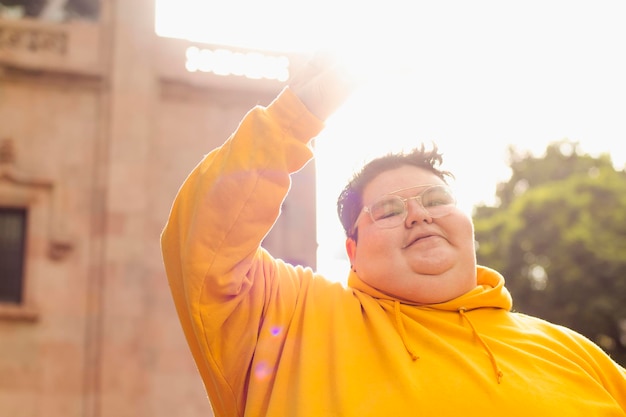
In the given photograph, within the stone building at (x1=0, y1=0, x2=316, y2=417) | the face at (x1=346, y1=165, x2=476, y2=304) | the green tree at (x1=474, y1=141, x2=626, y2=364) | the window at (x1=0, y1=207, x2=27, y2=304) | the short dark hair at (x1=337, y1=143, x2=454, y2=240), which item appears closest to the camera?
the face at (x1=346, y1=165, x2=476, y2=304)

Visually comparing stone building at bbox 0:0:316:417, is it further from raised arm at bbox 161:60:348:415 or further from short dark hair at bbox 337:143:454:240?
raised arm at bbox 161:60:348:415

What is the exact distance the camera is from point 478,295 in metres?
2.78

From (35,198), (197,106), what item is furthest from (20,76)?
(197,106)

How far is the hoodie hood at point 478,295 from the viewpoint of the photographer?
276 centimetres

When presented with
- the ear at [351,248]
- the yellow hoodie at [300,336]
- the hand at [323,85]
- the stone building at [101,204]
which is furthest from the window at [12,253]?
the hand at [323,85]

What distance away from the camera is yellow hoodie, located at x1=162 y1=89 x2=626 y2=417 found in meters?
2.42

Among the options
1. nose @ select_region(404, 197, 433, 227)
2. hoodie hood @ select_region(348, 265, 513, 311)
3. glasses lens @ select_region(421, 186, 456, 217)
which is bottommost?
hoodie hood @ select_region(348, 265, 513, 311)

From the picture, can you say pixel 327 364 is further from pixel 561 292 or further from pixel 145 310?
pixel 561 292

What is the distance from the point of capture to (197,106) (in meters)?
11.7

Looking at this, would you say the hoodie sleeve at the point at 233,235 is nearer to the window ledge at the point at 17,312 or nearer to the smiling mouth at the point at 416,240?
the smiling mouth at the point at 416,240

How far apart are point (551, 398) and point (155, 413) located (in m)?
8.51

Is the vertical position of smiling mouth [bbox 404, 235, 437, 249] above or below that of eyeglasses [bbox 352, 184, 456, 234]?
below

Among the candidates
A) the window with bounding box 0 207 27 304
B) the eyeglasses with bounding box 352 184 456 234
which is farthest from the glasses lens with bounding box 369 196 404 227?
the window with bounding box 0 207 27 304

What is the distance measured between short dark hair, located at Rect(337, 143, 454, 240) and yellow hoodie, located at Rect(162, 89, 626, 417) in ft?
1.32
